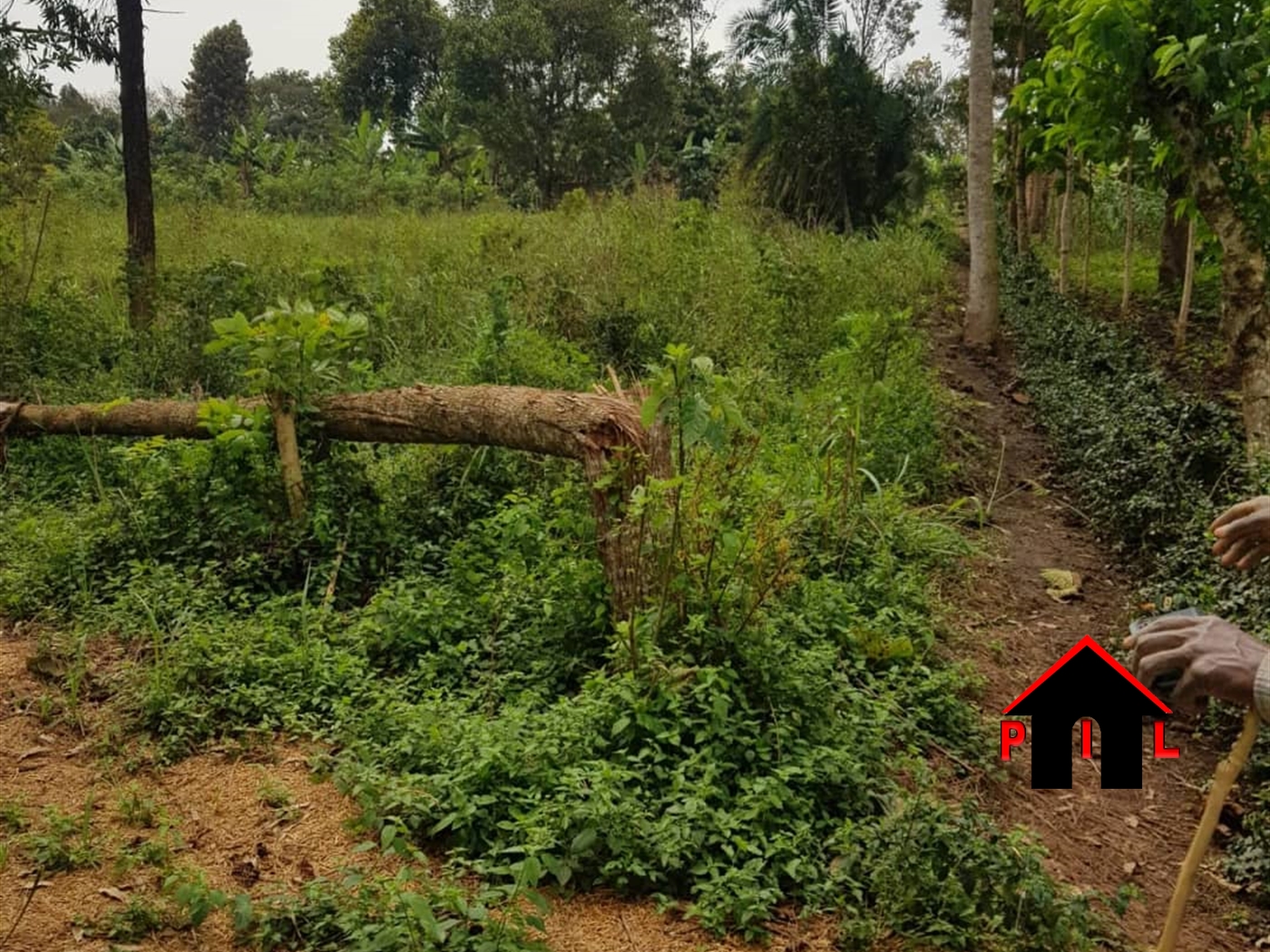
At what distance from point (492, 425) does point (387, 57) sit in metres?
29.5

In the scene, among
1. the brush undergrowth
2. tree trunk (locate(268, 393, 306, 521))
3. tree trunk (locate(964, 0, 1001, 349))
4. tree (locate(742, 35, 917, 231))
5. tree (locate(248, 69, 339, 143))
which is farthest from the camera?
tree (locate(248, 69, 339, 143))

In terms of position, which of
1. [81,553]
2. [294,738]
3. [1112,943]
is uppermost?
[81,553]

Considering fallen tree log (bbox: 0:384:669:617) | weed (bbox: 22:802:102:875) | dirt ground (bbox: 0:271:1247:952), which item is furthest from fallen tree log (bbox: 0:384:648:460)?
weed (bbox: 22:802:102:875)

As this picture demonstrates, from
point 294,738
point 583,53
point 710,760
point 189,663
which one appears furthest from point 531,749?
point 583,53

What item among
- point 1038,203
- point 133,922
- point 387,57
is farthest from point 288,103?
point 133,922

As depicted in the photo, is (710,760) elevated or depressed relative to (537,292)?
depressed

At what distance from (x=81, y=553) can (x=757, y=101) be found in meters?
14.1

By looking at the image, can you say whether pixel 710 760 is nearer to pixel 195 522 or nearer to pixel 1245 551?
pixel 1245 551

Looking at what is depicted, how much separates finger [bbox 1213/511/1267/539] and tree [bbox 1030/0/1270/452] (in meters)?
4.65

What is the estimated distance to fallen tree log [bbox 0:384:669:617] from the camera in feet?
13.4

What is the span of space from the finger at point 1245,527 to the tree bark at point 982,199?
30.2ft

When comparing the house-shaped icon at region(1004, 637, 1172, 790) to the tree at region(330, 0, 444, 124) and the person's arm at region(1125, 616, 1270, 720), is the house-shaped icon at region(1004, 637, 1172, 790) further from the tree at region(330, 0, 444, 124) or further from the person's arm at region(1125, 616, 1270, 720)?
the tree at region(330, 0, 444, 124)

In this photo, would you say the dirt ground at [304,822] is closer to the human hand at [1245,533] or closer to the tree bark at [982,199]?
the human hand at [1245,533]

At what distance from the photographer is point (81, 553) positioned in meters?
4.93
